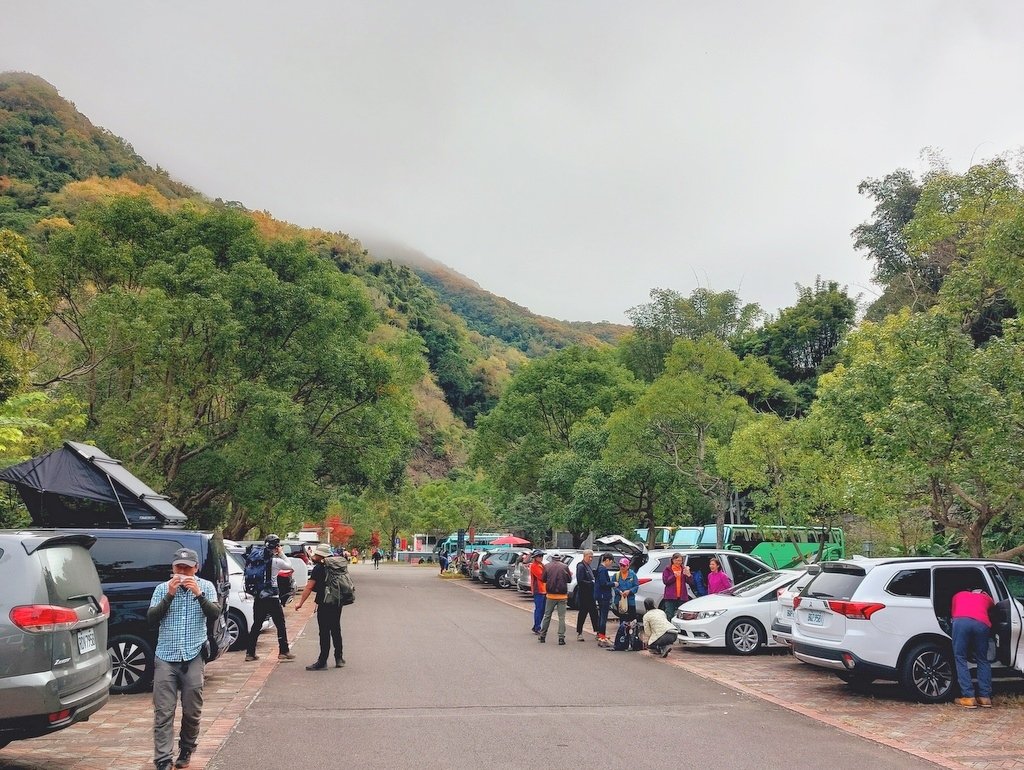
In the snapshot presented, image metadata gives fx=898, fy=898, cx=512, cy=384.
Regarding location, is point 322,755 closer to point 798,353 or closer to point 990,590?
point 990,590

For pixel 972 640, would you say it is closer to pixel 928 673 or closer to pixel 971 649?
pixel 971 649

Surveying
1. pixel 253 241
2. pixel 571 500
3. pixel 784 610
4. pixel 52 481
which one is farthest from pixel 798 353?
pixel 52 481

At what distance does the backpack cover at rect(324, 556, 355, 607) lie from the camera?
488 inches

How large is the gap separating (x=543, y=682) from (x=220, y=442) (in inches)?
801

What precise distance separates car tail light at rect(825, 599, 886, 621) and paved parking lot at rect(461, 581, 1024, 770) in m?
1.03

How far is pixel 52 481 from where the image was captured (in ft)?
45.8

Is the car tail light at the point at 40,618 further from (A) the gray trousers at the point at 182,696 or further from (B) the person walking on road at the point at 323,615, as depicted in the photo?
(B) the person walking on road at the point at 323,615

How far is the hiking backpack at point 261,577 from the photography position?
13.3 metres

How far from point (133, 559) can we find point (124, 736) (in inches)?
120

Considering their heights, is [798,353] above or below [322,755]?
above

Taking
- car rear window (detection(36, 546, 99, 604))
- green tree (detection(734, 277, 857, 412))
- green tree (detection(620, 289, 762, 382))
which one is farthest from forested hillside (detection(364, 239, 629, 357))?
car rear window (detection(36, 546, 99, 604))

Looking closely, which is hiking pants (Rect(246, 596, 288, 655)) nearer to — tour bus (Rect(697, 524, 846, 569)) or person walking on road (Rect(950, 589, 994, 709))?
person walking on road (Rect(950, 589, 994, 709))

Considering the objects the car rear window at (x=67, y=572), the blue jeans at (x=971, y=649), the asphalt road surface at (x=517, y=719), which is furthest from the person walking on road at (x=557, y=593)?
the car rear window at (x=67, y=572)

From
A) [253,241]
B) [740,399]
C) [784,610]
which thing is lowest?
[784,610]
